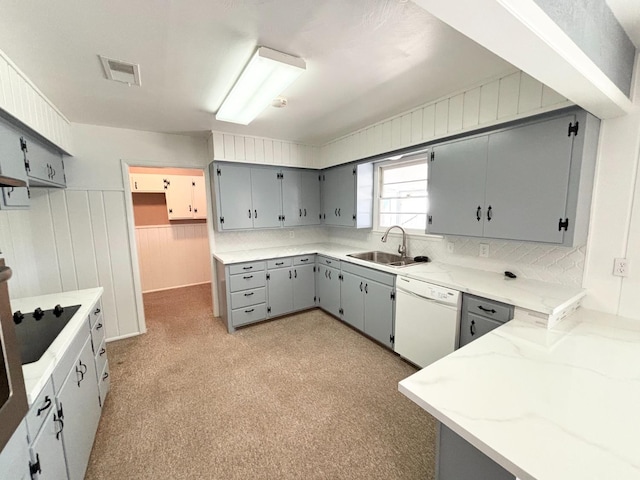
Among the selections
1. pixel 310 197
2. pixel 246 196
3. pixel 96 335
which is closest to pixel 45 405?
pixel 96 335

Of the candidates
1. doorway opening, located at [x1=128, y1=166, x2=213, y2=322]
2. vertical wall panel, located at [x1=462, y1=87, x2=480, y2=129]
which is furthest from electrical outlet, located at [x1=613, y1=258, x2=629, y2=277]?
doorway opening, located at [x1=128, y1=166, x2=213, y2=322]

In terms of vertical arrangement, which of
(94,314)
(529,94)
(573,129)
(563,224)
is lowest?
(94,314)

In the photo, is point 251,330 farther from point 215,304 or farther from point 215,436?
point 215,436

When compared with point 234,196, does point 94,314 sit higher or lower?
lower

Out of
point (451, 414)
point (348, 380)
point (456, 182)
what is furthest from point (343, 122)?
point (451, 414)

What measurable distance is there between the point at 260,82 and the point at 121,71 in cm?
94

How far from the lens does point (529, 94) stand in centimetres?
178

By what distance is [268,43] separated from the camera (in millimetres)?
1547

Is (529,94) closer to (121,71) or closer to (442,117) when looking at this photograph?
(442,117)

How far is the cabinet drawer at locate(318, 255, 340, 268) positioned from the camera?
3.40 m

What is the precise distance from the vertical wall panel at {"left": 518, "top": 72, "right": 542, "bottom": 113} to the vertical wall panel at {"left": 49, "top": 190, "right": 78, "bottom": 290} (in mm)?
4329

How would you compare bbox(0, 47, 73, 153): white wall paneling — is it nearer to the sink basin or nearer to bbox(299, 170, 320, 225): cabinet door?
bbox(299, 170, 320, 225): cabinet door

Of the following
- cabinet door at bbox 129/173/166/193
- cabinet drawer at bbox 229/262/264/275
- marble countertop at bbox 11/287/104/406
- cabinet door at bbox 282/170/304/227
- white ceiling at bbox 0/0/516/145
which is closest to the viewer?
marble countertop at bbox 11/287/104/406

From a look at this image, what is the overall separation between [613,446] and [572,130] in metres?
1.73
